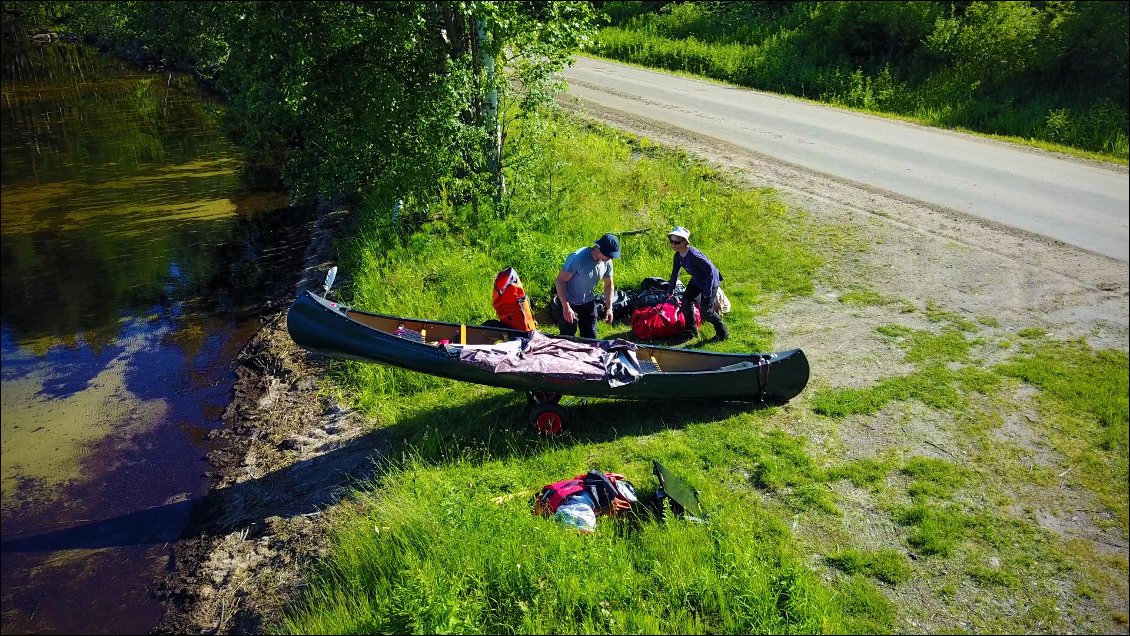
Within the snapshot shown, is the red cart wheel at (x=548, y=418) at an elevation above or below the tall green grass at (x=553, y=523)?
above

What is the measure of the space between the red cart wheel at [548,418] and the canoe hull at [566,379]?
308 millimetres

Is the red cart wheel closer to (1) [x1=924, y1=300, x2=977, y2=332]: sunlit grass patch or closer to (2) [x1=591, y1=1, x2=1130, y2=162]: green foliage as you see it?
(1) [x1=924, y1=300, x2=977, y2=332]: sunlit grass patch

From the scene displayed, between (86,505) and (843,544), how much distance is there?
774cm

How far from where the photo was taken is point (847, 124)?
17.1m

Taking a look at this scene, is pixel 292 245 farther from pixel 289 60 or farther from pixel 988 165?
pixel 988 165

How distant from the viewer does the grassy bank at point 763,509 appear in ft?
18.4

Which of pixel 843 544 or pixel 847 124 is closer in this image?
pixel 843 544

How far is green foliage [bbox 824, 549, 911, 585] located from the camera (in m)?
5.85

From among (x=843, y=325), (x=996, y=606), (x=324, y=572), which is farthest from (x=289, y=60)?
(x=996, y=606)

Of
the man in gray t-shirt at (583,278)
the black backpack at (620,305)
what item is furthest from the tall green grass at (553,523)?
the man in gray t-shirt at (583,278)

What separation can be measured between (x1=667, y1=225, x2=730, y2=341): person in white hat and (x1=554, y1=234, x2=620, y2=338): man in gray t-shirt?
90 cm

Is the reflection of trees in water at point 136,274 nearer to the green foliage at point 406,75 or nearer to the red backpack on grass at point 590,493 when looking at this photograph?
the green foliage at point 406,75

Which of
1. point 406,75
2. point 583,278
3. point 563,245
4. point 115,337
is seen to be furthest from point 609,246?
point 115,337

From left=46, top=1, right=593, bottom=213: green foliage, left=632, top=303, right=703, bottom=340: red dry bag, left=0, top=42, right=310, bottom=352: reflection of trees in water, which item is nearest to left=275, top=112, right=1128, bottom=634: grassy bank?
left=632, top=303, right=703, bottom=340: red dry bag
